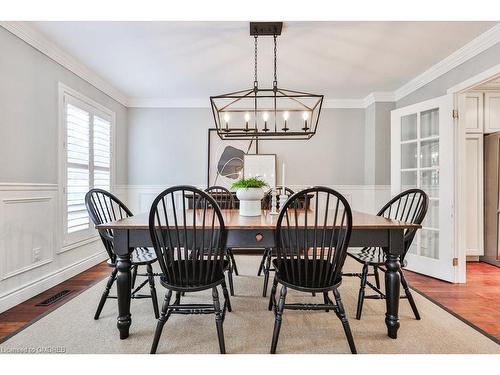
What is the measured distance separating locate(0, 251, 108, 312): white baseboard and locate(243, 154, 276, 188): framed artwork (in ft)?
7.96

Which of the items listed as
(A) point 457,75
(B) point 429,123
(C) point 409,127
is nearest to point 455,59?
(A) point 457,75

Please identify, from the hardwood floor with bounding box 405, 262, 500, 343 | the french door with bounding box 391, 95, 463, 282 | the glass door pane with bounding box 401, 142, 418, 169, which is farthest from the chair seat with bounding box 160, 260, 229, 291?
the glass door pane with bounding box 401, 142, 418, 169

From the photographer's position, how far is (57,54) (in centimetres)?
280

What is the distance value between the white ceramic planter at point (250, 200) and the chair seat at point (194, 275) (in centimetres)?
55

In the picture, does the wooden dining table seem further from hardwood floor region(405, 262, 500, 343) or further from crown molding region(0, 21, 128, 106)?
crown molding region(0, 21, 128, 106)

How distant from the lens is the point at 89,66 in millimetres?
3230

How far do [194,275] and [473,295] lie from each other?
8.72ft

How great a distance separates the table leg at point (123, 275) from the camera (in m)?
1.72

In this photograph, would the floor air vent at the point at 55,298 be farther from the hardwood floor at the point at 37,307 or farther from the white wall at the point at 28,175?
the white wall at the point at 28,175

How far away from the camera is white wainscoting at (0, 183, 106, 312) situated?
2.22 m
